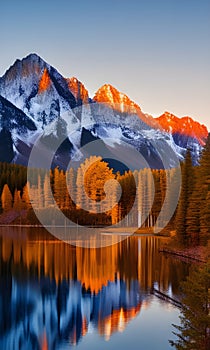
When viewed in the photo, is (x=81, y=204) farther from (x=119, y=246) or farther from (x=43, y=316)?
(x=43, y=316)

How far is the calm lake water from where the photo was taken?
29422 millimetres

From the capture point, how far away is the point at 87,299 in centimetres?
3909

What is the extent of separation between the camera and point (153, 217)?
112000 mm

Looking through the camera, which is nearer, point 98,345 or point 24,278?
point 98,345

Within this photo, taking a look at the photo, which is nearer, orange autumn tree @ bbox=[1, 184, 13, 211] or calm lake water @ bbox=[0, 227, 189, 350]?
calm lake water @ bbox=[0, 227, 189, 350]

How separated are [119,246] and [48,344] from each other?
4561 cm

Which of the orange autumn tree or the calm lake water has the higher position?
the orange autumn tree

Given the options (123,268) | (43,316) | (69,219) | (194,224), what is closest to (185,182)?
(194,224)

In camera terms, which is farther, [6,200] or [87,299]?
[6,200]

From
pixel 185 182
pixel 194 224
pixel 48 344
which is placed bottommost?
pixel 48 344

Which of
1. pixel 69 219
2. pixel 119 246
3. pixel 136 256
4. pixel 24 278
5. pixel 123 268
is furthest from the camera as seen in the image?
pixel 69 219

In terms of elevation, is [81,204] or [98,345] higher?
[81,204]

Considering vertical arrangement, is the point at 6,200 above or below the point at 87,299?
above

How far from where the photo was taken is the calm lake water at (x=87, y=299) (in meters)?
29.4
